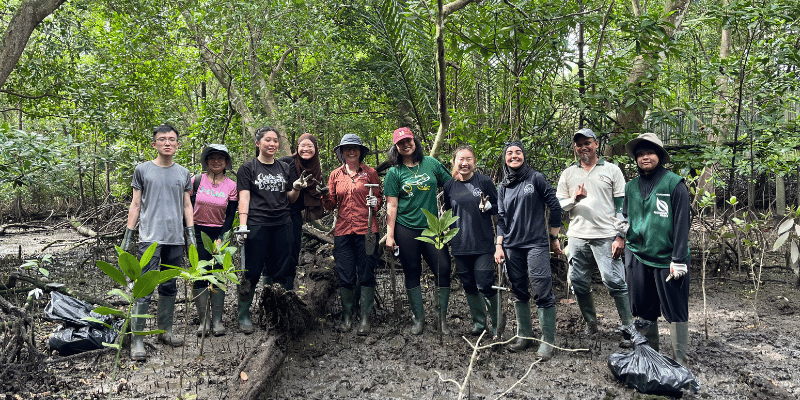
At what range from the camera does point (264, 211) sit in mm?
4527

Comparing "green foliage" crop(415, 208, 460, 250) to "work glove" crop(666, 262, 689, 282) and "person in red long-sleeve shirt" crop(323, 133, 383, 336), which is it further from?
"work glove" crop(666, 262, 689, 282)

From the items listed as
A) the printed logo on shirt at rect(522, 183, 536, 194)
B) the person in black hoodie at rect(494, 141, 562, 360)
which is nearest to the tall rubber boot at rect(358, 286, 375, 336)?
the person in black hoodie at rect(494, 141, 562, 360)

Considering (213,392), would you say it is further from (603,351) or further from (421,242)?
(603,351)

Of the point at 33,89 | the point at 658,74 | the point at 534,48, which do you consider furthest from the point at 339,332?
the point at 33,89

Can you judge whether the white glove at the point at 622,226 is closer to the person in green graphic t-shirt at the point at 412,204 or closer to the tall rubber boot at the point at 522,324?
the tall rubber boot at the point at 522,324

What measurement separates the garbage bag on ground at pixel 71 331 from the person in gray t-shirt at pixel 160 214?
284mm

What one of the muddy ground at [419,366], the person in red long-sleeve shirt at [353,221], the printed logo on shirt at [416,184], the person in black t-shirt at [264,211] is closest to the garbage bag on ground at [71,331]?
the muddy ground at [419,366]

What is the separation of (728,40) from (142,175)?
40.5 ft

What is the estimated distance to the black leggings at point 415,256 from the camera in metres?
4.52

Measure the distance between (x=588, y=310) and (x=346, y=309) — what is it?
7.42ft

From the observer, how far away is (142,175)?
405cm

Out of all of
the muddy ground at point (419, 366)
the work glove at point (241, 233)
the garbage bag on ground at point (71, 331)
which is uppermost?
the work glove at point (241, 233)

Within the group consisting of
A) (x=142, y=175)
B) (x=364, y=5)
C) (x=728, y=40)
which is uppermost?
(x=728, y=40)

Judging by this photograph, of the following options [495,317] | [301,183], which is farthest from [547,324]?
[301,183]
